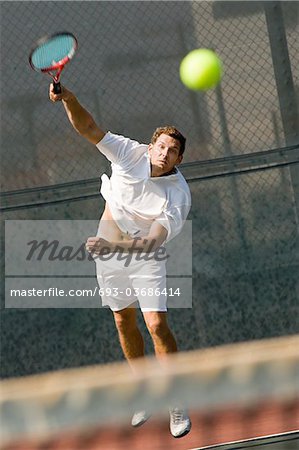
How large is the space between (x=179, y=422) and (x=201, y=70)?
1830 mm

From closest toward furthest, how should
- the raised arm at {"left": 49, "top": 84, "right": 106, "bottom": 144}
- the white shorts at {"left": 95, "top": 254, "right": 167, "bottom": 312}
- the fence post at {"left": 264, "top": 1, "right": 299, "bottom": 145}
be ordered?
the raised arm at {"left": 49, "top": 84, "right": 106, "bottom": 144}, the white shorts at {"left": 95, "top": 254, "right": 167, "bottom": 312}, the fence post at {"left": 264, "top": 1, "right": 299, "bottom": 145}

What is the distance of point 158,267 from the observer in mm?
3553

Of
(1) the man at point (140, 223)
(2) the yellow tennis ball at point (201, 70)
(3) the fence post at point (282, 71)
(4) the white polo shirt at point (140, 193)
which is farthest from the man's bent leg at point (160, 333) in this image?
(3) the fence post at point (282, 71)

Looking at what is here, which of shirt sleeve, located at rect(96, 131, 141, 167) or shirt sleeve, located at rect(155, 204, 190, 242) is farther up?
shirt sleeve, located at rect(96, 131, 141, 167)

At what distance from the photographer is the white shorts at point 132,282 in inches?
138

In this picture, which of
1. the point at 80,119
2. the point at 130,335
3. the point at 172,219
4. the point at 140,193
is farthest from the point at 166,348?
the point at 80,119

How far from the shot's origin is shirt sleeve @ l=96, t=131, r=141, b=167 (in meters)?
3.54

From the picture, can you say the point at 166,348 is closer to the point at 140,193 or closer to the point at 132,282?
the point at 132,282

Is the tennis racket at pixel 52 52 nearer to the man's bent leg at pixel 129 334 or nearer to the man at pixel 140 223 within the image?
the man at pixel 140 223

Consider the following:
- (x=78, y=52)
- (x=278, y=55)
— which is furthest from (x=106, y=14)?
(x=278, y=55)

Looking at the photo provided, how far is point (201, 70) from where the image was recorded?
4605 mm

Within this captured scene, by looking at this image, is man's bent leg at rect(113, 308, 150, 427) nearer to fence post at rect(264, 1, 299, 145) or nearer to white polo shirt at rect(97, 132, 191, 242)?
white polo shirt at rect(97, 132, 191, 242)

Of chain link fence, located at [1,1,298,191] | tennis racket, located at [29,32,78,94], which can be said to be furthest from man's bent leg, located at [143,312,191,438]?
chain link fence, located at [1,1,298,191]

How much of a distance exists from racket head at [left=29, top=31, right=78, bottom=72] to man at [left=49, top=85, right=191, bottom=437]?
295mm
